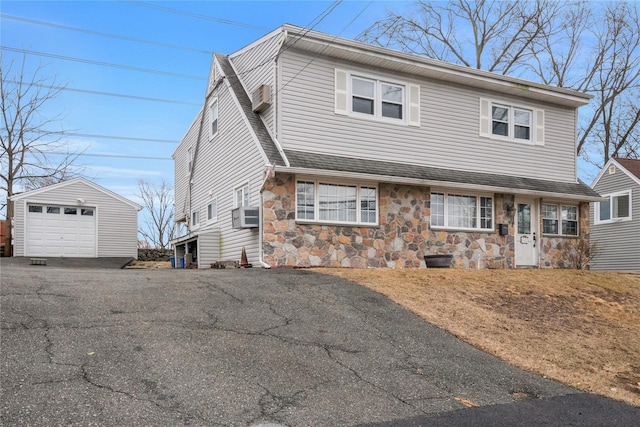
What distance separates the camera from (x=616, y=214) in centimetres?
2105

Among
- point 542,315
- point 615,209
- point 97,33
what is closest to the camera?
point 542,315

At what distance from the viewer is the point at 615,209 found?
2112 cm

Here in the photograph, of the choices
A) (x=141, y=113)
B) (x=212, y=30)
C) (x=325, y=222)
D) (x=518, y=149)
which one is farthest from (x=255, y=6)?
(x=141, y=113)

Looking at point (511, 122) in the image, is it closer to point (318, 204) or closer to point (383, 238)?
point (383, 238)

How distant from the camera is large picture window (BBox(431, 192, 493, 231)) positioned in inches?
543

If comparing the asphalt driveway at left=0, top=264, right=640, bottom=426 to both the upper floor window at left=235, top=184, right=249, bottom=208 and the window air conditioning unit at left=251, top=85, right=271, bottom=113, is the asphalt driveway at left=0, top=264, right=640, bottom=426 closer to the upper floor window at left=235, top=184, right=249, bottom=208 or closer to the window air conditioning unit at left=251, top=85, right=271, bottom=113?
the upper floor window at left=235, top=184, right=249, bottom=208

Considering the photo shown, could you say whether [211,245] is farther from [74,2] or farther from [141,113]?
[141,113]

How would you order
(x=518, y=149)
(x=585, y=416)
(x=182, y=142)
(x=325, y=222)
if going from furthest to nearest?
(x=182, y=142) → (x=518, y=149) → (x=325, y=222) → (x=585, y=416)

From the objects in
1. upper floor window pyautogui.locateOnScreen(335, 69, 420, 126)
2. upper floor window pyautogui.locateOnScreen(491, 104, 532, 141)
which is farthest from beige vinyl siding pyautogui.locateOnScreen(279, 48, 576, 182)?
upper floor window pyautogui.locateOnScreen(491, 104, 532, 141)

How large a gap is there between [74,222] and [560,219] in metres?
18.4

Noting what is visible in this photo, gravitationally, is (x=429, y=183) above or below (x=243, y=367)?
above

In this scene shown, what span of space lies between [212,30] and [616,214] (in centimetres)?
1819

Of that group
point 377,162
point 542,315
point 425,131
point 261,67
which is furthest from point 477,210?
point 261,67

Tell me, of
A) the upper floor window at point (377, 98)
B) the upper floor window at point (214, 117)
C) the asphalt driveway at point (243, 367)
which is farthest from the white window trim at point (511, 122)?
the asphalt driveway at point (243, 367)
